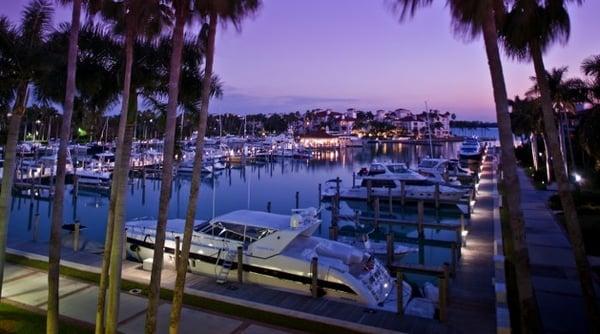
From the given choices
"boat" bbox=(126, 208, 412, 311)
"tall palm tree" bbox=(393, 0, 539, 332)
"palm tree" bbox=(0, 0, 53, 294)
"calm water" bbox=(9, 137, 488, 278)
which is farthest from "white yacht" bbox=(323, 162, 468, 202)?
"palm tree" bbox=(0, 0, 53, 294)

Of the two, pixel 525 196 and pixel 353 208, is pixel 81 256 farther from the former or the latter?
pixel 525 196

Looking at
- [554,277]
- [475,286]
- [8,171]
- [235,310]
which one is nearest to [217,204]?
[475,286]

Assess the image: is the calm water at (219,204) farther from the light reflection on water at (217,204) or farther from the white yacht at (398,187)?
the white yacht at (398,187)

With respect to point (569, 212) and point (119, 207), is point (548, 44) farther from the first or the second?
point (119, 207)

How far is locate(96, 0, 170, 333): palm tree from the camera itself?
8805 millimetres

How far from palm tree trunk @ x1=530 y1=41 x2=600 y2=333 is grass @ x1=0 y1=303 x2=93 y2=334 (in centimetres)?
1217

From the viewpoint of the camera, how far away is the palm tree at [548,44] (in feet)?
31.8

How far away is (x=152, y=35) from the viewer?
33.6 feet

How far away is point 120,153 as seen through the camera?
33.3 ft

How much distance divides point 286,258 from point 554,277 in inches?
397

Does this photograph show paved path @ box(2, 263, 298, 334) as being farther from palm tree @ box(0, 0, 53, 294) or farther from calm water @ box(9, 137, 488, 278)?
calm water @ box(9, 137, 488, 278)

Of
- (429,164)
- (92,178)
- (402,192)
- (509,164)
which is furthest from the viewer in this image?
(429,164)

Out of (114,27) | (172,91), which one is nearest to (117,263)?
(172,91)

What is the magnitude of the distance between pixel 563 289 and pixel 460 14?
11241 millimetres
